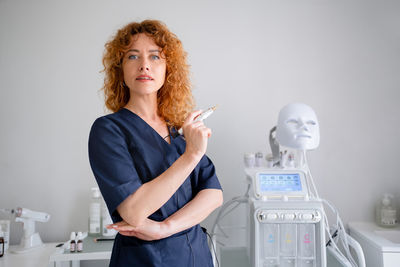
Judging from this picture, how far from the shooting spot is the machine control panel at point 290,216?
1178 millimetres

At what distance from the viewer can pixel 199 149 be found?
2.55 feet

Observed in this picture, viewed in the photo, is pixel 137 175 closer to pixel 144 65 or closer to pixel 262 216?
pixel 144 65

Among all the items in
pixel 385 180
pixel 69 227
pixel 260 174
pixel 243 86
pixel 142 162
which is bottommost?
pixel 69 227

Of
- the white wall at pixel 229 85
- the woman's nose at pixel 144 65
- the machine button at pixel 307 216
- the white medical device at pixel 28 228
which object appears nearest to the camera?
the woman's nose at pixel 144 65

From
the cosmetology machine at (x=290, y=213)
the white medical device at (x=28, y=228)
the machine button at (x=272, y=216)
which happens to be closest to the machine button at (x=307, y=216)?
the cosmetology machine at (x=290, y=213)

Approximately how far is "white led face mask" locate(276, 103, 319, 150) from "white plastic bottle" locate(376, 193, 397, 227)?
0.76 meters

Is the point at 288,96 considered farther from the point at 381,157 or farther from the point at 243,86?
the point at 381,157

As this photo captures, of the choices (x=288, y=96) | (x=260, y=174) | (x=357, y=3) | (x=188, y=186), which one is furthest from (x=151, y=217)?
(x=357, y=3)

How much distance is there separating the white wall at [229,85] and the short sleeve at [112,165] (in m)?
0.99

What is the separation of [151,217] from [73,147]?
3.59 ft

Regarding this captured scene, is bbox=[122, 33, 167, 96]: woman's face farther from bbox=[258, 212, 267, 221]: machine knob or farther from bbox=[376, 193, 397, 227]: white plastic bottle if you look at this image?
bbox=[376, 193, 397, 227]: white plastic bottle

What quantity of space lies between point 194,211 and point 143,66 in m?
0.43

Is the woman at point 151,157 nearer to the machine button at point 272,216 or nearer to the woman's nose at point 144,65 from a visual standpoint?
the woman's nose at point 144,65

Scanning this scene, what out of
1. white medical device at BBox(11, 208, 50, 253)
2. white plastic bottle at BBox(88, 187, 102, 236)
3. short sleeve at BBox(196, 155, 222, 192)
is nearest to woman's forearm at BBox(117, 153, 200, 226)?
short sleeve at BBox(196, 155, 222, 192)
